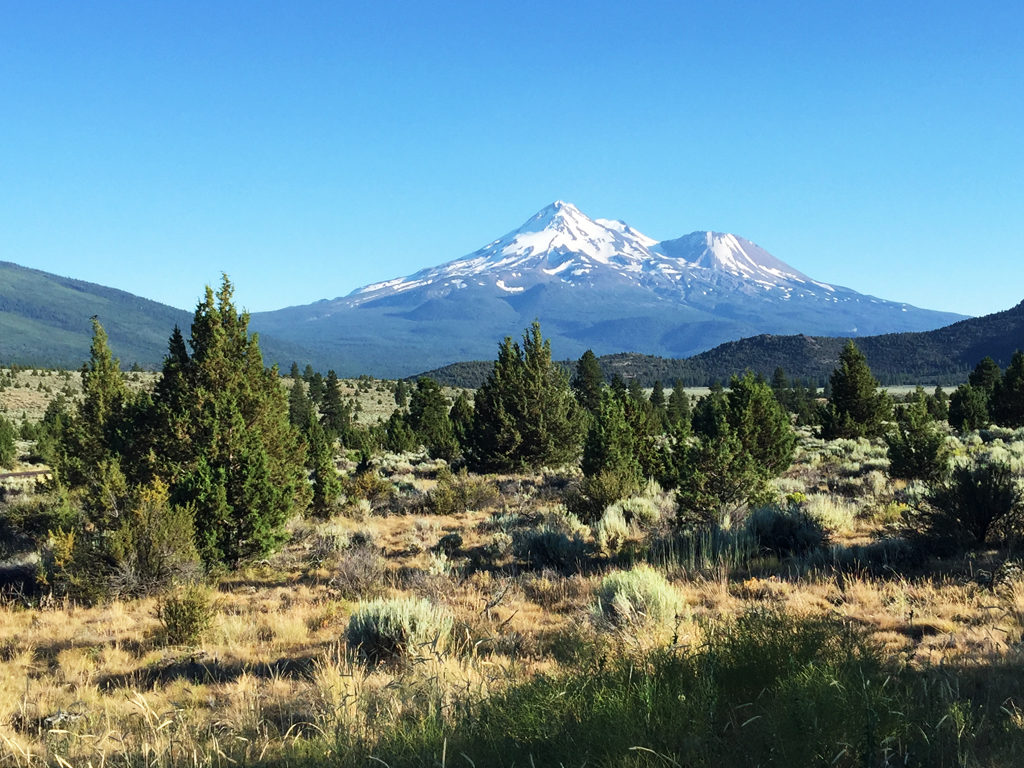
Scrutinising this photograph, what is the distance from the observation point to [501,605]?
704 centimetres

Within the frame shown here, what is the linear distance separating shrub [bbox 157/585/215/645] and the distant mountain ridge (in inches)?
5659

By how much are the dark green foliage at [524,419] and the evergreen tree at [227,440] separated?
33.4 ft

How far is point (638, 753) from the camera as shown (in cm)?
270

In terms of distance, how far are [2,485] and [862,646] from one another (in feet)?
87.4

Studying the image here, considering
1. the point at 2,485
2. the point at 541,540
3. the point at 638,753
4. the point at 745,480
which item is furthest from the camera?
the point at 2,485

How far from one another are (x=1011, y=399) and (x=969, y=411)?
224cm

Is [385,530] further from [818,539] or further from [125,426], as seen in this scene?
[818,539]

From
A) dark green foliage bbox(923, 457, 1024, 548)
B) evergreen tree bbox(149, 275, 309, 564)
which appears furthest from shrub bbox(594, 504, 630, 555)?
evergreen tree bbox(149, 275, 309, 564)

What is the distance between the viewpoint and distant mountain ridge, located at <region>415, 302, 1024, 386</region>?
160m

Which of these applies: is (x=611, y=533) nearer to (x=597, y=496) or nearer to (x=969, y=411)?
(x=597, y=496)

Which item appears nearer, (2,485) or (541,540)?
(541,540)

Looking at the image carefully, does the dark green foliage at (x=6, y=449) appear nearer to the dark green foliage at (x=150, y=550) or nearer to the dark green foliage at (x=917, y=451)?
the dark green foliage at (x=150, y=550)

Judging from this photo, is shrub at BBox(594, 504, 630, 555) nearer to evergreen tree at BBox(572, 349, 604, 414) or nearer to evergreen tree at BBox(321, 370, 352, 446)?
evergreen tree at BBox(572, 349, 604, 414)

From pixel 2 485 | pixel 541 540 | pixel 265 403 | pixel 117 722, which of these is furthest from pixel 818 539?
pixel 2 485
